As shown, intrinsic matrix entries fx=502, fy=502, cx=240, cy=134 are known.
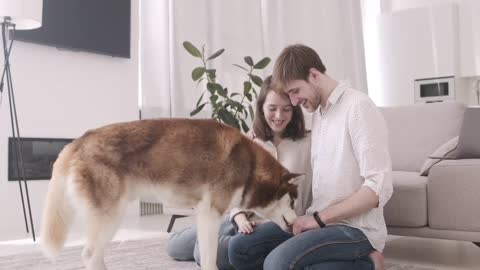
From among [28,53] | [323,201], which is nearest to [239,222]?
[323,201]

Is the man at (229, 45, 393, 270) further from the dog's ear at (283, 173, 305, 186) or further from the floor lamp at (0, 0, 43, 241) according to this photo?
the floor lamp at (0, 0, 43, 241)

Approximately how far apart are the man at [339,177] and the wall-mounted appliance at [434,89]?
14.6 ft


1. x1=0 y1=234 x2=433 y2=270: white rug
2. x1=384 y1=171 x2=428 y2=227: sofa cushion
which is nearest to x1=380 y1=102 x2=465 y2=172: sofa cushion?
x1=384 y1=171 x2=428 y2=227: sofa cushion

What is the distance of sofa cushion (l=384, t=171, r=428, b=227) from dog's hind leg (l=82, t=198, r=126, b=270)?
4.70 ft

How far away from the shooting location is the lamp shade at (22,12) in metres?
3.24

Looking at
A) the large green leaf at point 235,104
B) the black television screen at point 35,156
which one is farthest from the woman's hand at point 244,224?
the black television screen at point 35,156

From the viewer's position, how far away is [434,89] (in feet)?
19.7

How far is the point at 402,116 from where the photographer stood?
3.50 m

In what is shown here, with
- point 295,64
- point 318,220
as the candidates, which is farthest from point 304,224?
point 295,64

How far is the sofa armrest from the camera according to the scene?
7.83ft

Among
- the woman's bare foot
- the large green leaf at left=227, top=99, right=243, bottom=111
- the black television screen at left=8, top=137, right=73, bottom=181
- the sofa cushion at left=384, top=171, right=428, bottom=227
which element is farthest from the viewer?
the large green leaf at left=227, top=99, right=243, bottom=111

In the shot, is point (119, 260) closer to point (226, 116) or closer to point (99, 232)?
point (99, 232)

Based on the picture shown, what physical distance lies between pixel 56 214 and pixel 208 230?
0.56 meters

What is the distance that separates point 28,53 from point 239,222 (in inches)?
105
